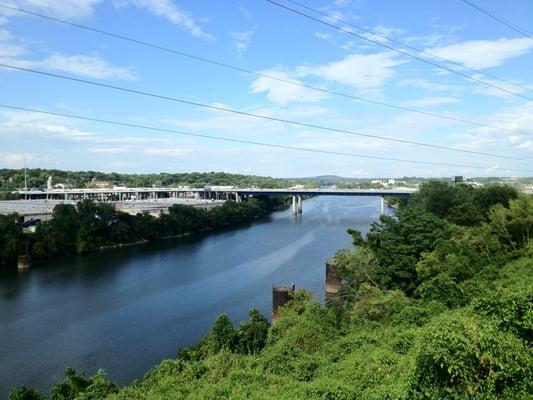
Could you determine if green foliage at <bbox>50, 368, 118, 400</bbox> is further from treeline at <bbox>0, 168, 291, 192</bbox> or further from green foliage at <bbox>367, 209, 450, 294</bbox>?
treeline at <bbox>0, 168, 291, 192</bbox>

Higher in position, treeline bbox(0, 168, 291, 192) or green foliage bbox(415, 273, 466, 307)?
treeline bbox(0, 168, 291, 192)

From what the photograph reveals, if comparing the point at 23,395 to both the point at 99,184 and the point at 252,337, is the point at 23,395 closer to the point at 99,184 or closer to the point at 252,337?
the point at 252,337

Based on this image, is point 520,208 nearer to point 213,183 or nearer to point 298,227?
point 298,227

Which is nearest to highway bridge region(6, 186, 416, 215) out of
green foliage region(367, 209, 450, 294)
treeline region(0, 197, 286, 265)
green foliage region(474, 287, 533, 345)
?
treeline region(0, 197, 286, 265)

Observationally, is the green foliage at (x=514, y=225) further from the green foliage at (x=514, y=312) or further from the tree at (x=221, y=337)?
the green foliage at (x=514, y=312)

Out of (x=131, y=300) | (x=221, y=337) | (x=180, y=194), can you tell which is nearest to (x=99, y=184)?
(x=180, y=194)

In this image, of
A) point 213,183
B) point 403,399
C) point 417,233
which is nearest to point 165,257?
point 417,233
